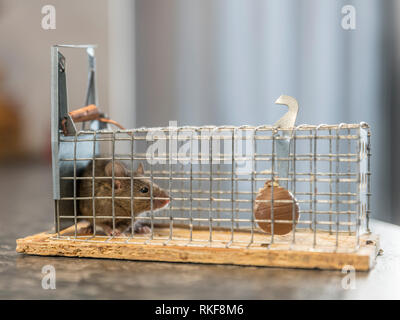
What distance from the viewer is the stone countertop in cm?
129

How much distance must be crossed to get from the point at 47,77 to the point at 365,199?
5.58 metres

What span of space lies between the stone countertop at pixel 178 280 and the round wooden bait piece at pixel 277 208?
9.5 inches

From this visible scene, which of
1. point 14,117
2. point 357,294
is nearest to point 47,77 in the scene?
point 14,117

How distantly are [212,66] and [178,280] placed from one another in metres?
4.11

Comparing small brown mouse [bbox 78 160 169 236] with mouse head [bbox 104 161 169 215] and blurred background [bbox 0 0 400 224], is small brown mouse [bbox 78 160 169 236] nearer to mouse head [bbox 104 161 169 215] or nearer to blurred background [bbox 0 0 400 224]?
mouse head [bbox 104 161 169 215]

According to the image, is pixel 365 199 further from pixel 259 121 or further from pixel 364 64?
pixel 259 121

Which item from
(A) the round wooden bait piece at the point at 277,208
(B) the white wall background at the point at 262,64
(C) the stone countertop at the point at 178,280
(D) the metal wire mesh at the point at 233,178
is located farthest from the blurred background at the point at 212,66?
Answer: (C) the stone countertop at the point at 178,280

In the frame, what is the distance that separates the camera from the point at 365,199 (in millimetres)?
1811

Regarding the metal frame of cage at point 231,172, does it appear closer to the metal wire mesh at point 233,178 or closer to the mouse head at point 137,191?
the metal wire mesh at point 233,178

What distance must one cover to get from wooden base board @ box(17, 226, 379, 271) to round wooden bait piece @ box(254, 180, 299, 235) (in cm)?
5

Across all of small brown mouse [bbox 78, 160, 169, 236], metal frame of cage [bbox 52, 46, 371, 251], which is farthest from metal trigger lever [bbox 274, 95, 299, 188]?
small brown mouse [bbox 78, 160, 169, 236]

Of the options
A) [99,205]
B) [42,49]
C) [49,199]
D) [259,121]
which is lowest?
[49,199]

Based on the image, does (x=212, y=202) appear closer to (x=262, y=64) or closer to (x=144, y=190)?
(x=144, y=190)

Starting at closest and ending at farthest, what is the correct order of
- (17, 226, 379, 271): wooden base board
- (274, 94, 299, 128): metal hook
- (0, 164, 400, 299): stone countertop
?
(0, 164, 400, 299): stone countertop
(17, 226, 379, 271): wooden base board
(274, 94, 299, 128): metal hook
